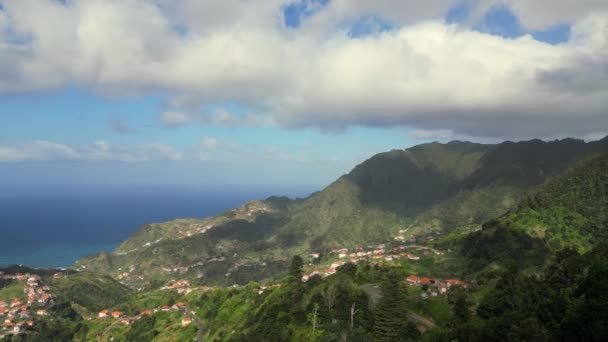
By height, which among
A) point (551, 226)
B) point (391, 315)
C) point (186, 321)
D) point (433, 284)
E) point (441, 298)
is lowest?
point (186, 321)

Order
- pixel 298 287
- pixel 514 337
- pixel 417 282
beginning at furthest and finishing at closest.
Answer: pixel 417 282 < pixel 298 287 < pixel 514 337

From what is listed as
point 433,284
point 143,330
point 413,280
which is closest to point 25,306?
point 143,330

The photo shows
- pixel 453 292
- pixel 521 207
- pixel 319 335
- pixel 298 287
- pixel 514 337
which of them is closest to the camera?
pixel 514 337

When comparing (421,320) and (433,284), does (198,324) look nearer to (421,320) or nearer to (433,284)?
(433,284)

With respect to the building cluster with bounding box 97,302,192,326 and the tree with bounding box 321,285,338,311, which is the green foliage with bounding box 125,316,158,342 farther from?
the tree with bounding box 321,285,338,311

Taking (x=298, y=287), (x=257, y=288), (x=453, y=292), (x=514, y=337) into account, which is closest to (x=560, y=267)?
(x=453, y=292)

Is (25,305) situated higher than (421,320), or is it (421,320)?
(421,320)

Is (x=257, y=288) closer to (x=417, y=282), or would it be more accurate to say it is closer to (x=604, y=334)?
(x=417, y=282)
